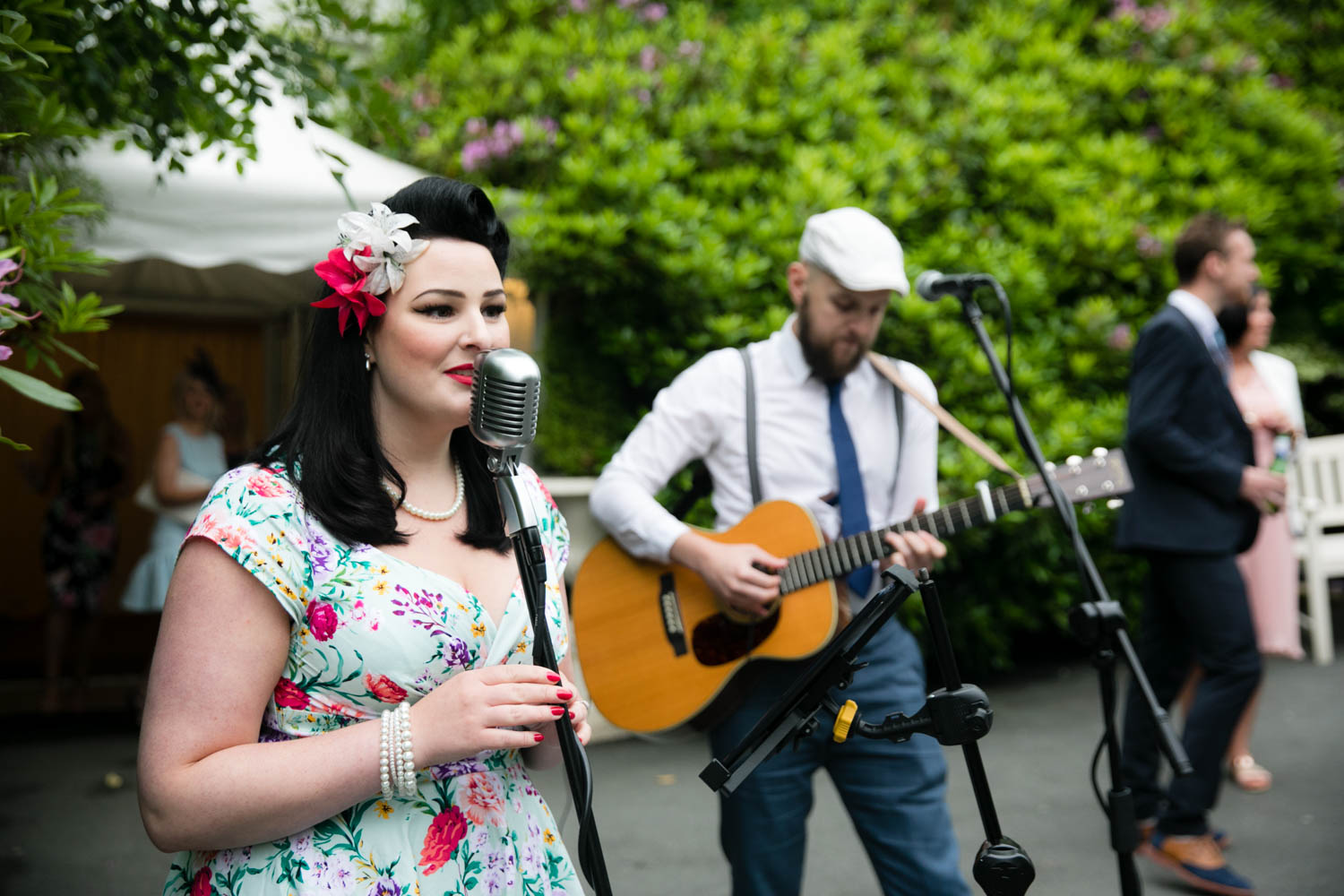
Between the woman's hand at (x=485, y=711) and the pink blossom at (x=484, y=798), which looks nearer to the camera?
the woman's hand at (x=485, y=711)

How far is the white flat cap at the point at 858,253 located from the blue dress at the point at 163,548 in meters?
4.10

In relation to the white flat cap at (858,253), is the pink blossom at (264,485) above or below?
below

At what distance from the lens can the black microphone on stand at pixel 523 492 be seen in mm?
1326

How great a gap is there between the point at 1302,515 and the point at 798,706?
636 cm

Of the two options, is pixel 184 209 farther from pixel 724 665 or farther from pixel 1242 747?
pixel 1242 747

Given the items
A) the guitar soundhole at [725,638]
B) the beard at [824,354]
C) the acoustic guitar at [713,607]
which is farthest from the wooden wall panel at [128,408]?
the beard at [824,354]

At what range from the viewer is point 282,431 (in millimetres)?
1732

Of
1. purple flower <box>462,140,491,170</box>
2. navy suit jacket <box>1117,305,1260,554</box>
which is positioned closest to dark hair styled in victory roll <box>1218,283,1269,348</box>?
navy suit jacket <box>1117,305,1260,554</box>

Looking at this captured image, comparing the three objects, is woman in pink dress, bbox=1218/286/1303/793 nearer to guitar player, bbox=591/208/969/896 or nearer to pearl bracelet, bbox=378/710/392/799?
guitar player, bbox=591/208/969/896

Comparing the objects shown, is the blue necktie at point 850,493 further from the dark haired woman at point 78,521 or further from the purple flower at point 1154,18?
A: the purple flower at point 1154,18

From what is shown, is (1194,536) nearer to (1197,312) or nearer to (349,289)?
(1197,312)

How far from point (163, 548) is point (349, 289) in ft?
15.6

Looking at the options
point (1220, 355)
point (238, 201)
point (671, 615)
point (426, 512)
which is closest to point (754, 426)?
point (671, 615)

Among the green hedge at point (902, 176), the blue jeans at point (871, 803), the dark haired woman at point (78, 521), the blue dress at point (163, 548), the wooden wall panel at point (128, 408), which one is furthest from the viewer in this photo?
the wooden wall panel at point (128, 408)
